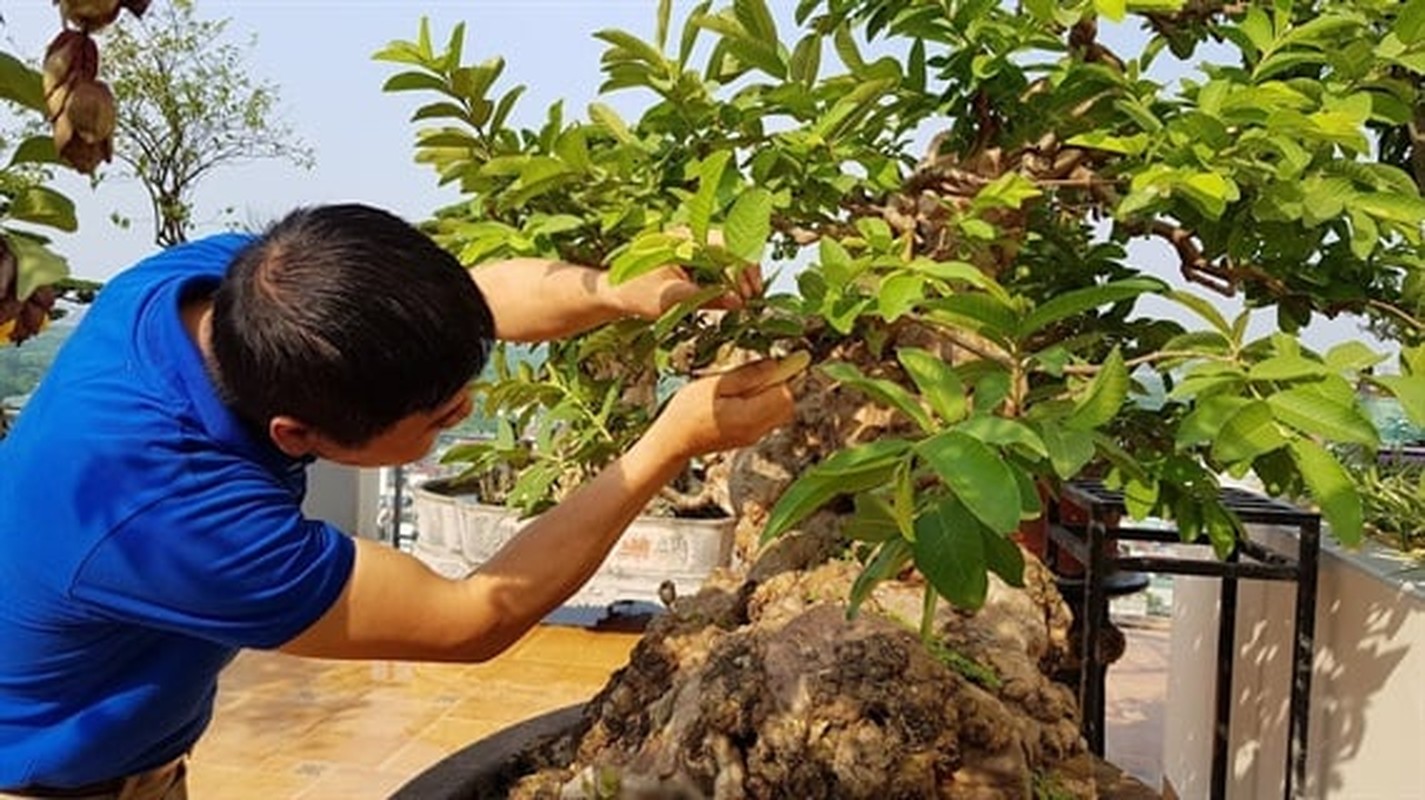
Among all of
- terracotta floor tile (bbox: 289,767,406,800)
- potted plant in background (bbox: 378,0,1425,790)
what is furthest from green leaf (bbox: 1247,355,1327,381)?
terracotta floor tile (bbox: 289,767,406,800)

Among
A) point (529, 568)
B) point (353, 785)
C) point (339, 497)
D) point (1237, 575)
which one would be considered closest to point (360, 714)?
point (353, 785)

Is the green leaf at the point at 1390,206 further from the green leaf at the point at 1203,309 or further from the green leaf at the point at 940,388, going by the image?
the green leaf at the point at 940,388

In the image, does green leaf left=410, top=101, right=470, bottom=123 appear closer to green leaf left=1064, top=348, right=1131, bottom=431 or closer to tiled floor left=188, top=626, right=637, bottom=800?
green leaf left=1064, top=348, right=1131, bottom=431

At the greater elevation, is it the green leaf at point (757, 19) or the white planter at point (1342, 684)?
the green leaf at point (757, 19)

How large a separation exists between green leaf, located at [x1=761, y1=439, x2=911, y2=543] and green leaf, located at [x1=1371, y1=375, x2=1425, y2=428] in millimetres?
295

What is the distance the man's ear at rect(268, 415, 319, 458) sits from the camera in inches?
26.8

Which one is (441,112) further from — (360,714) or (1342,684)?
(360,714)

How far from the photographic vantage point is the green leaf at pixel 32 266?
31 centimetres

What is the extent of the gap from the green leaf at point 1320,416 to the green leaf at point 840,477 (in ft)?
0.64

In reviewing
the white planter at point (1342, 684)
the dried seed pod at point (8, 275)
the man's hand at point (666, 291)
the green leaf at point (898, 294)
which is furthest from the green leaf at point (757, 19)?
the white planter at point (1342, 684)

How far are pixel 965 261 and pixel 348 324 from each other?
1.54 feet

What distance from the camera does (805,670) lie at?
3.52ft

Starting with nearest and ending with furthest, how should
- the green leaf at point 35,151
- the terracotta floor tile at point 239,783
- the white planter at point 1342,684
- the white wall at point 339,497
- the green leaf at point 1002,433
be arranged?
the green leaf at point 35,151, the green leaf at point 1002,433, the white planter at point 1342,684, the terracotta floor tile at point 239,783, the white wall at point 339,497

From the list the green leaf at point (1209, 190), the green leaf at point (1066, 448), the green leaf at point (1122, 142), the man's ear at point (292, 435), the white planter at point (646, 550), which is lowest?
the white planter at point (646, 550)
